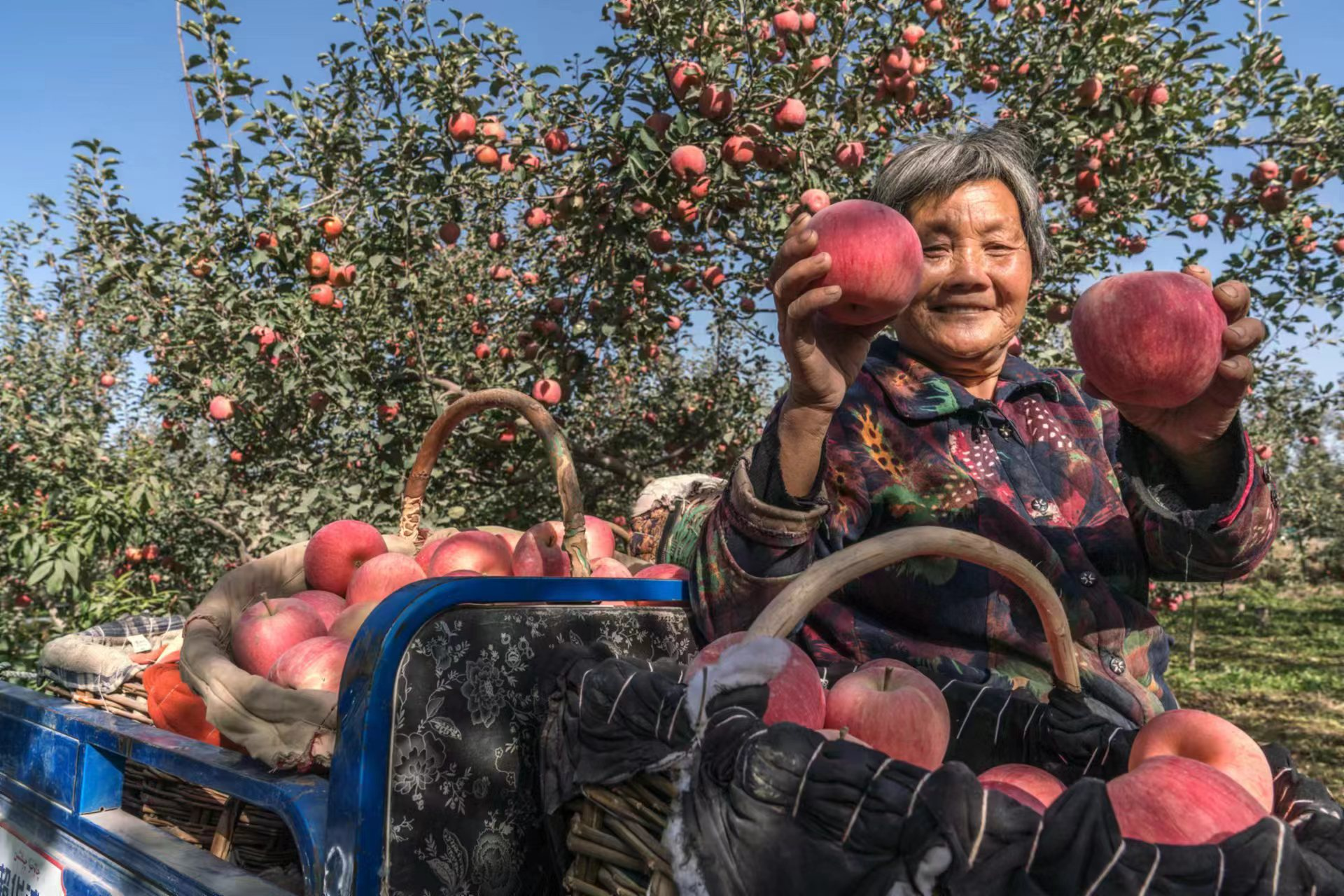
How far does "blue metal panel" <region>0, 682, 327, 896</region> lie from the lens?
3.74ft

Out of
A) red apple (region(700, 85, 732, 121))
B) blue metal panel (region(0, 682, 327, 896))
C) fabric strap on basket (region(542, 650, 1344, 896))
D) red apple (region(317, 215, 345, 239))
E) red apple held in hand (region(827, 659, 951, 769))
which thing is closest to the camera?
fabric strap on basket (region(542, 650, 1344, 896))

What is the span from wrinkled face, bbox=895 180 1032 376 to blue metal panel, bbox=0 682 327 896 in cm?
131

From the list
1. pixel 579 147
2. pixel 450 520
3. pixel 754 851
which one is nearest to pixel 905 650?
pixel 754 851

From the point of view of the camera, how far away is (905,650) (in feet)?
4.99

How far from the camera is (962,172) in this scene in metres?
1.74

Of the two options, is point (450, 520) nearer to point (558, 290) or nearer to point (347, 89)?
point (558, 290)

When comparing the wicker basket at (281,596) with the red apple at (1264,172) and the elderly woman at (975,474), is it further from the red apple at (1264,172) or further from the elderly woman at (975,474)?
the red apple at (1264,172)

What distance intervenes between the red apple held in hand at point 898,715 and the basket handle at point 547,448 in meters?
0.65

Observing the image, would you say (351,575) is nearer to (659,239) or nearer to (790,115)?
(659,239)

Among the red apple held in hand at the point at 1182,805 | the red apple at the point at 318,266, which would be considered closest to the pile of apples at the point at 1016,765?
the red apple held in hand at the point at 1182,805

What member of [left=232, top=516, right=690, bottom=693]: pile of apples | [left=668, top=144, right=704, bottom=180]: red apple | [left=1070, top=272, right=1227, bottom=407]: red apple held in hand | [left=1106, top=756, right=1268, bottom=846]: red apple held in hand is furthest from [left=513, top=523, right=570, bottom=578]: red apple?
[left=668, top=144, right=704, bottom=180]: red apple

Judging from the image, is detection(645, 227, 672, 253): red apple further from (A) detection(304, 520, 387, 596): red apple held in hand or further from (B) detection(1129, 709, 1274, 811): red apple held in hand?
(B) detection(1129, 709, 1274, 811): red apple held in hand

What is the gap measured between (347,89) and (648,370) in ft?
7.92

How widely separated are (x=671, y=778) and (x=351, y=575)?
137 centimetres
